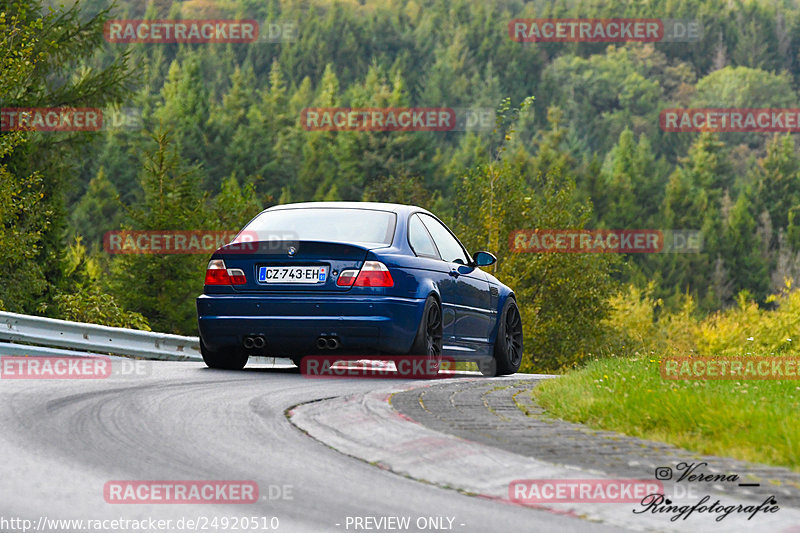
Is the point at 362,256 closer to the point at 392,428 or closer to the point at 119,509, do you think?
the point at 392,428

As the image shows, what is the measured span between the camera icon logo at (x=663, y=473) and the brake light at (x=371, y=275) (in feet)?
17.1

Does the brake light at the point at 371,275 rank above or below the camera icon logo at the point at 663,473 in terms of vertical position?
above

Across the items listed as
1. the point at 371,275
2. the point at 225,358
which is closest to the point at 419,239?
the point at 371,275

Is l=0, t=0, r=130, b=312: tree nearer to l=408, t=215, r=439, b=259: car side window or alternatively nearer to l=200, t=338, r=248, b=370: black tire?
l=200, t=338, r=248, b=370: black tire

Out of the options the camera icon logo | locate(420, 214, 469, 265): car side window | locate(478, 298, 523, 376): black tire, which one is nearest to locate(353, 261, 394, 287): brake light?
locate(420, 214, 469, 265): car side window

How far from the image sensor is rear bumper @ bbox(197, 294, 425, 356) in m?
10.4

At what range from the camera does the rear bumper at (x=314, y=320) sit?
10414 mm

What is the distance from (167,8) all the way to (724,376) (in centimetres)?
17904

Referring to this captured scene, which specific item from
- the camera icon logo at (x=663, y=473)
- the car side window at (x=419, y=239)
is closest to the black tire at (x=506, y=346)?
the car side window at (x=419, y=239)

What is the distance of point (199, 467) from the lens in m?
5.56

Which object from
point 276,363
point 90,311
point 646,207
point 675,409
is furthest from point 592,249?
point 646,207

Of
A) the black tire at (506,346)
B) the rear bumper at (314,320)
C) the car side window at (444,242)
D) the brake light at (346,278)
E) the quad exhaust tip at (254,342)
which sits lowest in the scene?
the black tire at (506,346)

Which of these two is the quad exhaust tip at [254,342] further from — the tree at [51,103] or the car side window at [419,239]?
the tree at [51,103]

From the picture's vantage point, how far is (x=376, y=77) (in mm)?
122688
